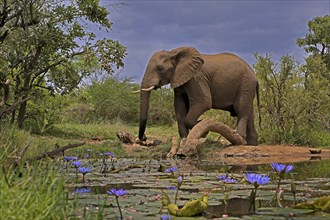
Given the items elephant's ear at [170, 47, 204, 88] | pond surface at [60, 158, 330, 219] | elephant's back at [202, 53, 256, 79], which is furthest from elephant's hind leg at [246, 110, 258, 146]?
pond surface at [60, 158, 330, 219]

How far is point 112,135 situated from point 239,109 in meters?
5.76

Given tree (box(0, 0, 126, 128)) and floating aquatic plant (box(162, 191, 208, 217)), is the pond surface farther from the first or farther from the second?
tree (box(0, 0, 126, 128))

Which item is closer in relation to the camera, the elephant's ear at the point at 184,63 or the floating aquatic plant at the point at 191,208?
the floating aquatic plant at the point at 191,208

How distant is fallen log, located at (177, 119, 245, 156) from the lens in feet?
35.7

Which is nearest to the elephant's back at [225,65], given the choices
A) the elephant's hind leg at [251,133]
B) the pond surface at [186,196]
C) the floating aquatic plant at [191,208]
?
the elephant's hind leg at [251,133]

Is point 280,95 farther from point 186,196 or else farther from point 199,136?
point 186,196

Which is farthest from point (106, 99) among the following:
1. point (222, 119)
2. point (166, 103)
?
point (222, 119)

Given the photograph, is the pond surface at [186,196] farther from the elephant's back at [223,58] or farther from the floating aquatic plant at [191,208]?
the elephant's back at [223,58]

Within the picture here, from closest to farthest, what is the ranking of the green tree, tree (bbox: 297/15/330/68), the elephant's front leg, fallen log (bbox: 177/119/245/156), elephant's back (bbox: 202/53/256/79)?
fallen log (bbox: 177/119/245/156) → the elephant's front leg → elephant's back (bbox: 202/53/256/79) → the green tree → tree (bbox: 297/15/330/68)

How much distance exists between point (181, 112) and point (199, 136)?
1.75 metres

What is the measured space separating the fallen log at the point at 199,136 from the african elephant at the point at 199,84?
803 millimetres

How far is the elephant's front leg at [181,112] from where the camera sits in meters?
12.8

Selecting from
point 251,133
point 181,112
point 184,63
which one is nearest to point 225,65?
point 184,63

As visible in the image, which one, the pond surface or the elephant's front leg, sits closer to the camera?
the pond surface
